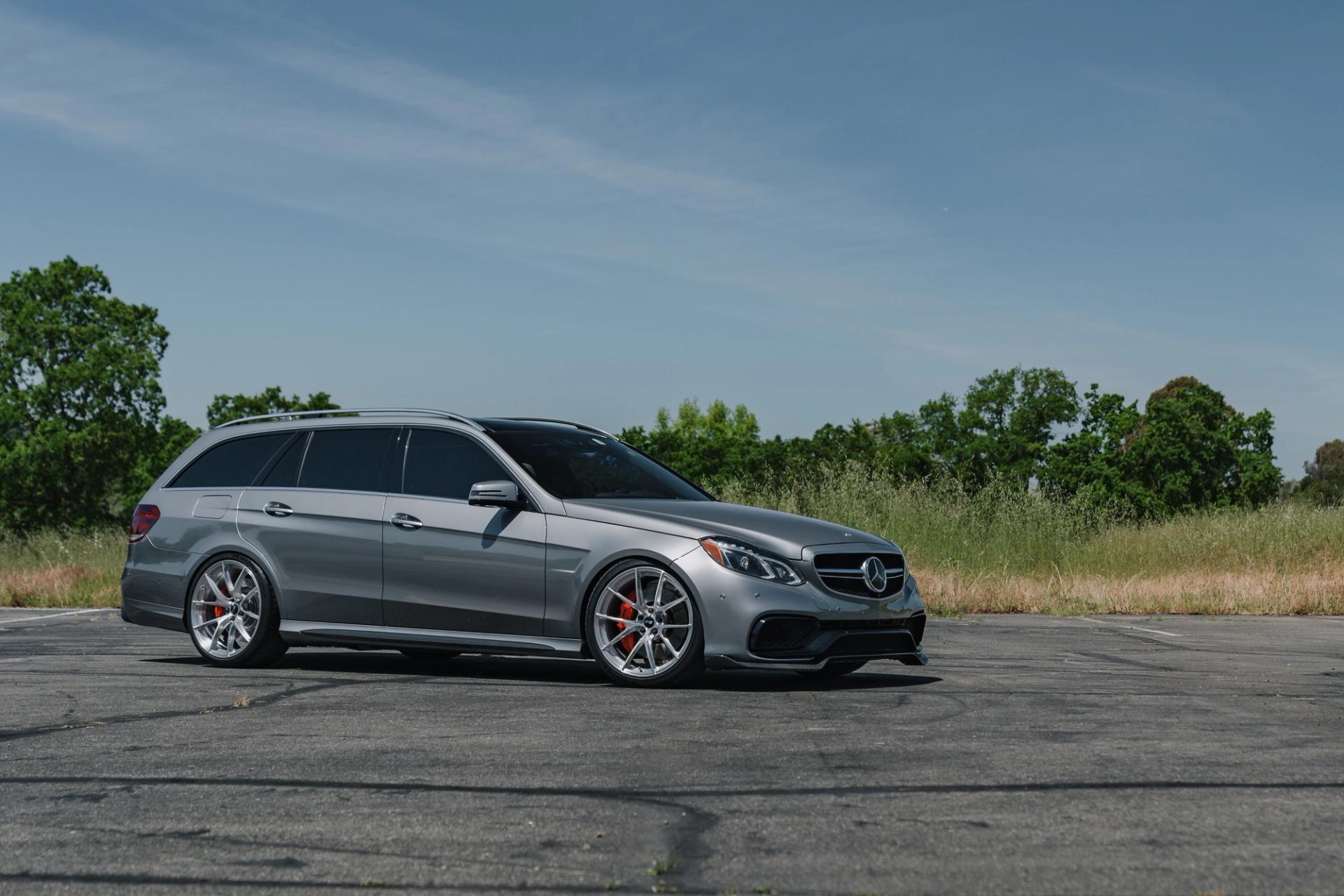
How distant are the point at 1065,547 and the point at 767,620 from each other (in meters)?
15.0

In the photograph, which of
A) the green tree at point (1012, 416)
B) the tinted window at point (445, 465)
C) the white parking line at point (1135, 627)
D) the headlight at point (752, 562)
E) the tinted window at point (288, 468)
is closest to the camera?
the headlight at point (752, 562)

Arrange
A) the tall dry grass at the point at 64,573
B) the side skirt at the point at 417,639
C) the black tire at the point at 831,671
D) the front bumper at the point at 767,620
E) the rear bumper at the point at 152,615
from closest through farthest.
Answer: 1. the front bumper at the point at 767,620
2. the side skirt at the point at 417,639
3. the black tire at the point at 831,671
4. the rear bumper at the point at 152,615
5. the tall dry grass at the point at 64,573

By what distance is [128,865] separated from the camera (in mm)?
4004

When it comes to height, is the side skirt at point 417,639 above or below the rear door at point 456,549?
below

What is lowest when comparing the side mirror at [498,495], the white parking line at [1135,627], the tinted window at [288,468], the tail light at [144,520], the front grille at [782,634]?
the white parking line at [1135,627]

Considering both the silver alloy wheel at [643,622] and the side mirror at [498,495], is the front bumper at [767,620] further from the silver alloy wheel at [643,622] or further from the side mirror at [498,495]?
the side mirror at [498,495]

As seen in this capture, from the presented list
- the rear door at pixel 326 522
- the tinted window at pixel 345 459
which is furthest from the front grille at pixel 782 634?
the tinted window at pixel 345 459

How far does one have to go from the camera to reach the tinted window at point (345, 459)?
31.3 ft

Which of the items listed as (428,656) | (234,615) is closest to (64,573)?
(428,656)

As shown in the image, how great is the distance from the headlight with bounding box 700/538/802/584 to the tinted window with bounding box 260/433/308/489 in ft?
10.9

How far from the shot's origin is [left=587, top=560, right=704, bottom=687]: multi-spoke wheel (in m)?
8.17

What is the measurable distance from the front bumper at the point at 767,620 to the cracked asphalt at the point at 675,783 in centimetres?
27

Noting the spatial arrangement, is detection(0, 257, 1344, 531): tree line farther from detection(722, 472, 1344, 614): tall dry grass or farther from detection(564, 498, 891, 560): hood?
detection(564, 498, 891, 560): hood

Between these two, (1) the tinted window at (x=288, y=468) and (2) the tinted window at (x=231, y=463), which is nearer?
(1) the tinted window at (x=288, y=468)
